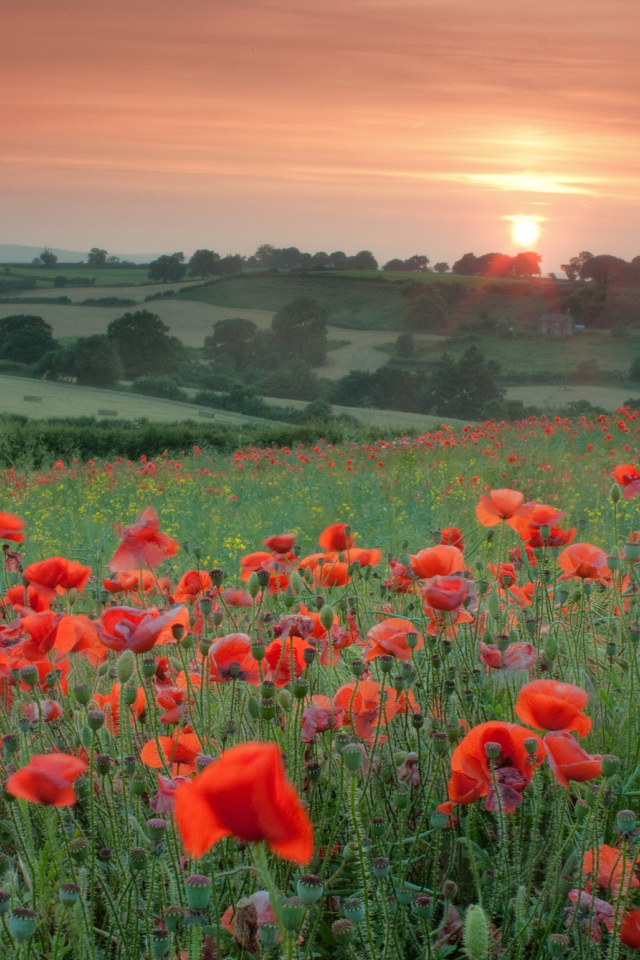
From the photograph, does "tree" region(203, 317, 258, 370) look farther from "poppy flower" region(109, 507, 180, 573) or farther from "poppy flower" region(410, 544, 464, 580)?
"poppy flower" region(410, 544, 464, 580)

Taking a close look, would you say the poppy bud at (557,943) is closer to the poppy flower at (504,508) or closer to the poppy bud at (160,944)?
the poppy bud at (160,944)

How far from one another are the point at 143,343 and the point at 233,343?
18.2ft

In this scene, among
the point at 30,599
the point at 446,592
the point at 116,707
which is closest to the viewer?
the point at 446,592

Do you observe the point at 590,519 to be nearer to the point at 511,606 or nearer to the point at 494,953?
the point at 511,606

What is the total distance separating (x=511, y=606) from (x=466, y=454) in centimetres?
692

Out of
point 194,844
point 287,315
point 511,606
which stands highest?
point 287,315

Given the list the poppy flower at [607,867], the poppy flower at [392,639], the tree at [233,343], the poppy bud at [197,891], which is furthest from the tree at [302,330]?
the poppy bud at [197,891]

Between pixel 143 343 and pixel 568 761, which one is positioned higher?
pixel 143 343

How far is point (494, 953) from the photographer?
1453 millimetres

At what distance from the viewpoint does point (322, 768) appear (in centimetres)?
183

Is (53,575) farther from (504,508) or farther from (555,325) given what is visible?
(555,325)

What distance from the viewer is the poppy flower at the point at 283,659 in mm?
1778

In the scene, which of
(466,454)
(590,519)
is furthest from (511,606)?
(466,454)

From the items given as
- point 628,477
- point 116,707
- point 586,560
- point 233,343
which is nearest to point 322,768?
point 116,707
